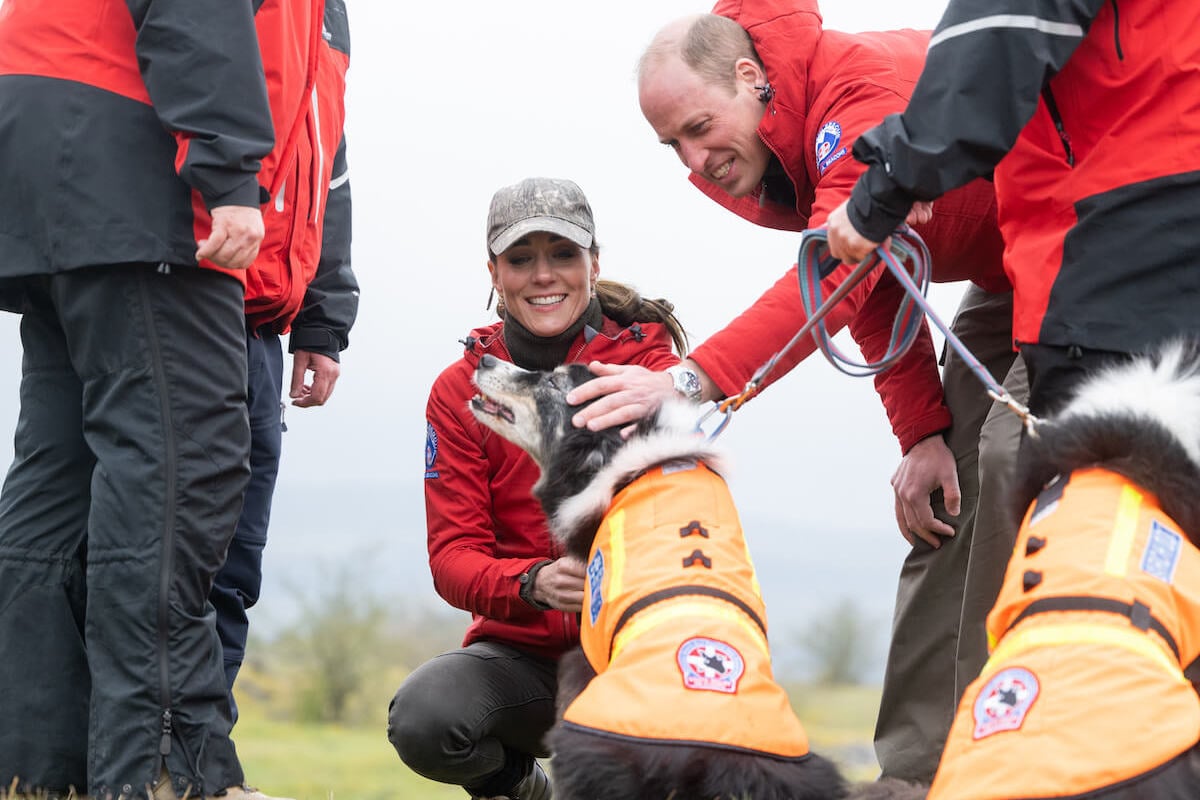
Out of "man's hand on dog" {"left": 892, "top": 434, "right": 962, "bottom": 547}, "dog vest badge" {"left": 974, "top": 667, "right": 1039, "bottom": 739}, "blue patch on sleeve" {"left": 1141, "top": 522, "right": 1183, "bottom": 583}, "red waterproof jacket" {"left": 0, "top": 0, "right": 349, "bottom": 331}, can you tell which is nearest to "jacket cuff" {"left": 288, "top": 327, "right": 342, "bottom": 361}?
"red waterproof jacket" {"left": 0, "top": 0, "right": 349, "bottom": 331}

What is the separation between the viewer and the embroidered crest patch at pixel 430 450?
366 cm

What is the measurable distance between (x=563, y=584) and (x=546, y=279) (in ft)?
3.29

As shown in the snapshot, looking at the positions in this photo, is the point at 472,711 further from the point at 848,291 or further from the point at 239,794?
the point at 848,291

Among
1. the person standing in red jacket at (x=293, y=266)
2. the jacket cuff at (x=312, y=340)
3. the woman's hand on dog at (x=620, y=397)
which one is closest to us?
the woman's hand on dog at (x=620, y=397)

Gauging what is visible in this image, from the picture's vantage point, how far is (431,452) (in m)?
3.69

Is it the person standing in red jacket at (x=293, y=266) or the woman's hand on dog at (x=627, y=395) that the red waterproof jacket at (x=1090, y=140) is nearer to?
the woman's hand on dog at (x=627, y=395)

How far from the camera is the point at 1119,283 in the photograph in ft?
7.60

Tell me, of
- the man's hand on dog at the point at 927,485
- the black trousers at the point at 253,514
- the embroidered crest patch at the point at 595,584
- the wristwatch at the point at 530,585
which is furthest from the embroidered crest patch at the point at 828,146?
the black trousers at the point at 253,514

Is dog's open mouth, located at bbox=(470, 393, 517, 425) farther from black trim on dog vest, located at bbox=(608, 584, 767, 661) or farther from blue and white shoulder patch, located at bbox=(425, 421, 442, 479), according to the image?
black trim on dog vest, located at bbox=(608, 584, 767, 661)

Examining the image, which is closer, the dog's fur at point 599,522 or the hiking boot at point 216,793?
the dog's fur at point 599,522

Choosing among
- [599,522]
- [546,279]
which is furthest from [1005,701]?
[546,279]

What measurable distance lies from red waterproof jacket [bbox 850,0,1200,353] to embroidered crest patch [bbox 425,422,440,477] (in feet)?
5.78

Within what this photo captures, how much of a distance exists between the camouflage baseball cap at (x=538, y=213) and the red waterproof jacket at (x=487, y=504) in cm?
34

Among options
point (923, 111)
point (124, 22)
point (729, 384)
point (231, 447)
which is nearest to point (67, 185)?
point (124, 22)
